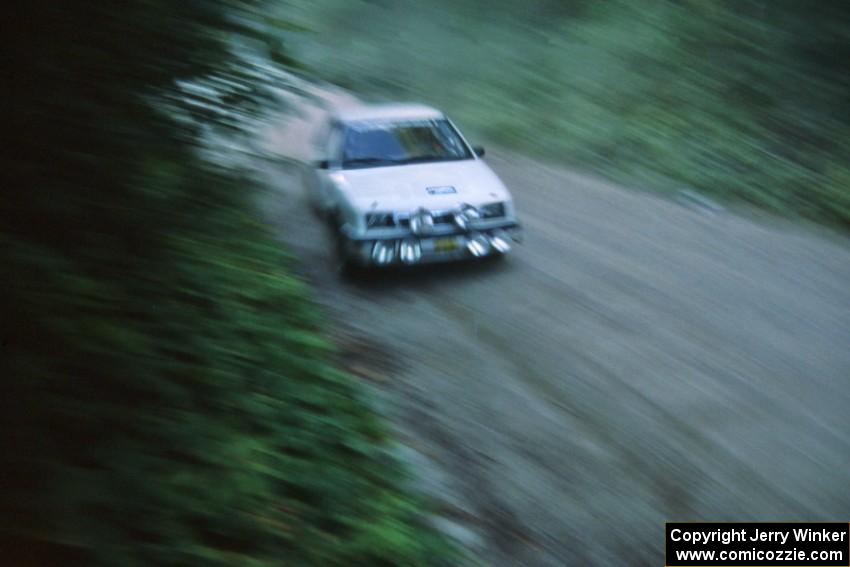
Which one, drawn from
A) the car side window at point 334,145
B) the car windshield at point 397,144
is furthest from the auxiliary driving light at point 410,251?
the car side window at point 334,145

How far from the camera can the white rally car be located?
7.36 metres

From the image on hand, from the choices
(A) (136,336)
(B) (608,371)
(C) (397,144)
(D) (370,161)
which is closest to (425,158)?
(C) (397,144)

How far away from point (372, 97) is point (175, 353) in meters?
10.5

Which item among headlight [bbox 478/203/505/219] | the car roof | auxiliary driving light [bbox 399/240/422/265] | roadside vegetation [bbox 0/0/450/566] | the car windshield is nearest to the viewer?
roadside vegetation [bbox 0/0/450/566]

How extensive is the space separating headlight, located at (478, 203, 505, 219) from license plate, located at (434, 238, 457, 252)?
0.36m

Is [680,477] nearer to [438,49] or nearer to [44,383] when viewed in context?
[44,383]

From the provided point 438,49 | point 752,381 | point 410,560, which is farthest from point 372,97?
point 410,560

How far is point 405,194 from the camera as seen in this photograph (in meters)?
7.50

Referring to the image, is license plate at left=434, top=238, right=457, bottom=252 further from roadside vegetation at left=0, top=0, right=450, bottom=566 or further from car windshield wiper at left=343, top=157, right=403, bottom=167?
roadside vegetation at left=0, top=0, right=450, bottom=566

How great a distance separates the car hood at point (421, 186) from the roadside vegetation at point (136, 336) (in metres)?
3.31

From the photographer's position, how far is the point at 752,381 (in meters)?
5.79

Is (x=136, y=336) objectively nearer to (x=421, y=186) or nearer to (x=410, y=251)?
(x=410, y=251)

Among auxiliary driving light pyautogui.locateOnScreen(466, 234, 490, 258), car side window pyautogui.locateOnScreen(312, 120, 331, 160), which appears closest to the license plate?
auxiliary driving light pyautogui.locateOnScreen(466, 234, 490, 258)

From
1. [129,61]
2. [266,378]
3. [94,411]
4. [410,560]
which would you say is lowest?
[410,560]
